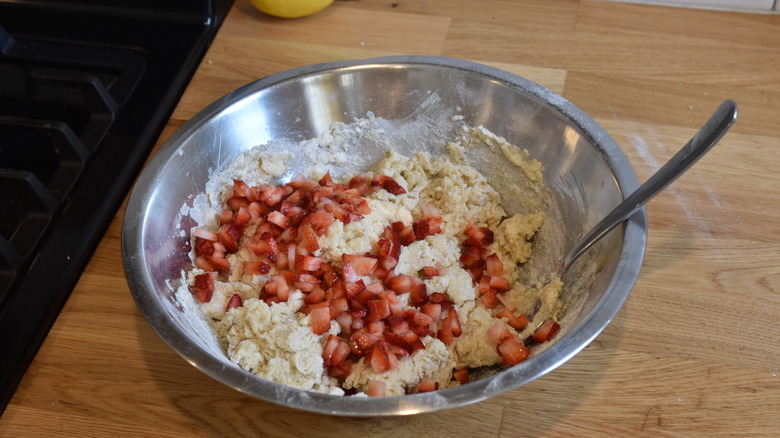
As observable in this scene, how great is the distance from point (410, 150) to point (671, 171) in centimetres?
62

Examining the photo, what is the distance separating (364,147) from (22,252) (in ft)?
2.38

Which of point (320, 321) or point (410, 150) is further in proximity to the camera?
point (410, 150)

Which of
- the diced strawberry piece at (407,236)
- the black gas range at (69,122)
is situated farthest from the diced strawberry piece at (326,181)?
the black gas range at (69,122)

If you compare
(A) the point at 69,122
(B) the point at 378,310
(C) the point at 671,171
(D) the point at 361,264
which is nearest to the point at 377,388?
(B) the point at 378,310

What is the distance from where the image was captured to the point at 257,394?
996mm

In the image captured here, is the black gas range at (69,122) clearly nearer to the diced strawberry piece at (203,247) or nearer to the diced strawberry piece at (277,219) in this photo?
the diced strawberry piece at (203,247)

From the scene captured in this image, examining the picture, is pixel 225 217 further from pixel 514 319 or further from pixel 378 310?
pixel 514 319

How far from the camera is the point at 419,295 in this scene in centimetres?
131

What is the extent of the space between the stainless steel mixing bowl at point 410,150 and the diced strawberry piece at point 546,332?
21mm

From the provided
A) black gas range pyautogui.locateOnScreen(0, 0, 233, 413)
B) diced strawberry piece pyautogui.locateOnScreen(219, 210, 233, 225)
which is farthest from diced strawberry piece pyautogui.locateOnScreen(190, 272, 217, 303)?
black gas range pyautogui.locateOnScreen(0, 0, 233, 413)

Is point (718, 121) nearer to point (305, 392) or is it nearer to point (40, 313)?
point (305, 392)

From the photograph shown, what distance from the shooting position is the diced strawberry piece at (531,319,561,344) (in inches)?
47.4

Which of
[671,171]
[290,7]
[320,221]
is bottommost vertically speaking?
[320,221]

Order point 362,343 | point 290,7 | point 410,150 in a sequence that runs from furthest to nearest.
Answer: point 290,7, point 410,150, point 362,343
